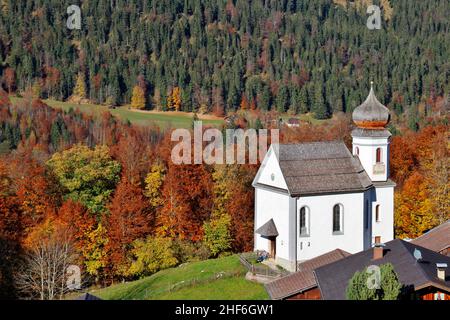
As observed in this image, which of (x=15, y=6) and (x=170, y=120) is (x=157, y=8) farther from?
(x=170, y=120)

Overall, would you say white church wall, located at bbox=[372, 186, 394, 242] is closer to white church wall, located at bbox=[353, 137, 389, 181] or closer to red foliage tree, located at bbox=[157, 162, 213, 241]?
white church wall, located at bbox=[353, 137, 389, 181]

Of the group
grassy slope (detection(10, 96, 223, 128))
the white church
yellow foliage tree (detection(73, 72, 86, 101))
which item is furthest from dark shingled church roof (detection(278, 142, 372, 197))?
yellow foliage tree (detection(73, 72, 86, 101))

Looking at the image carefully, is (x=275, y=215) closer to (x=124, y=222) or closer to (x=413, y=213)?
(x=124, y=222)

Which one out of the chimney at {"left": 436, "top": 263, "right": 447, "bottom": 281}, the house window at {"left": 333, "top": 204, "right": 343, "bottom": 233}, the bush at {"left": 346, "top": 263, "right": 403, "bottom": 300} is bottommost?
the house window at {"left": 333, "top": 204, "right": 343, "bottom": 233}

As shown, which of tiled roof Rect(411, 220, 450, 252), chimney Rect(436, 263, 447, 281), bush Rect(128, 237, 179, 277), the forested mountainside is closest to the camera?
chimney Rect(436, 263, 447, 281)

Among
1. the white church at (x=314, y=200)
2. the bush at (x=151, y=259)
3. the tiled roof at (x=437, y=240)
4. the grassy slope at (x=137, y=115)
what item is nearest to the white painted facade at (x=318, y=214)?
the white church at (x=314, y=200)

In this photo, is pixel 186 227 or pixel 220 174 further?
pixel 220 174
